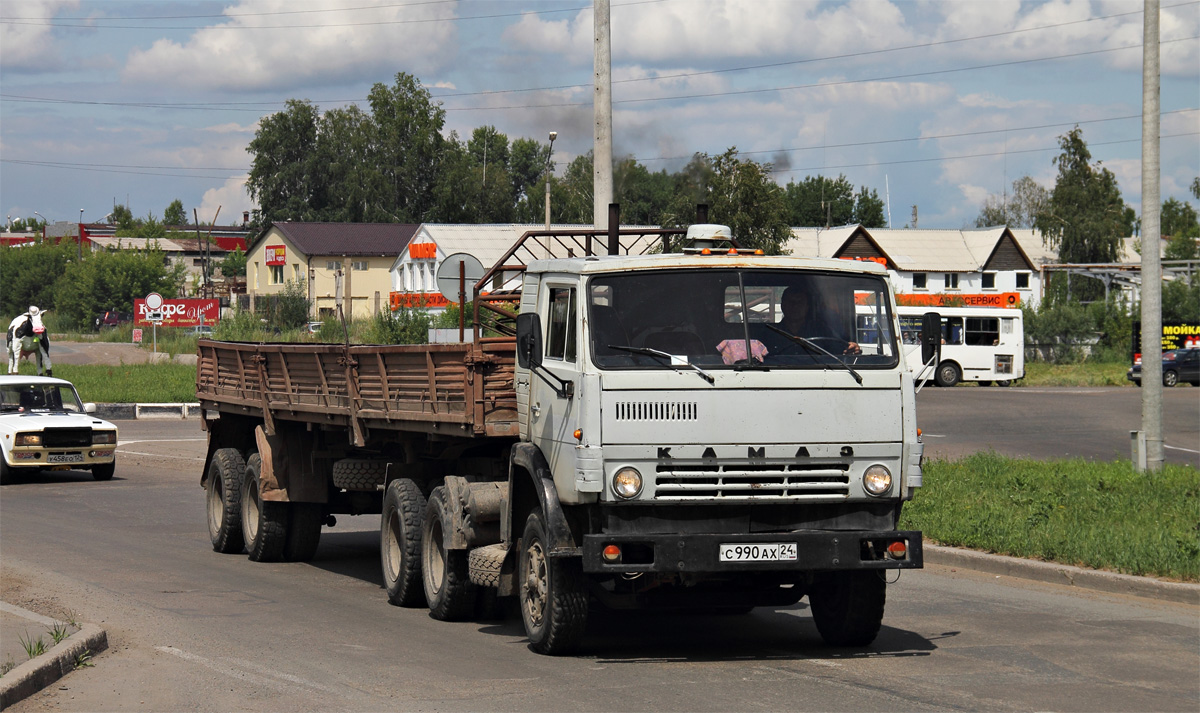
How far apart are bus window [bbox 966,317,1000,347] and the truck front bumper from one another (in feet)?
149

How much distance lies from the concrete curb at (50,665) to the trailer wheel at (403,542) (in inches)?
89.5

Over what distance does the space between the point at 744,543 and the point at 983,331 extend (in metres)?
46.2

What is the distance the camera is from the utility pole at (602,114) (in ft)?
52.7

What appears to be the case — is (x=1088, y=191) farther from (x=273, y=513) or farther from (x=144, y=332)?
(x=273, y=513)

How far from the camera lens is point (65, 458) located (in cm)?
2123

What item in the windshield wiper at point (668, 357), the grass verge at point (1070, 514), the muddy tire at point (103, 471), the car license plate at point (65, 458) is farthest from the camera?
the muddy tire at point (103, 471)

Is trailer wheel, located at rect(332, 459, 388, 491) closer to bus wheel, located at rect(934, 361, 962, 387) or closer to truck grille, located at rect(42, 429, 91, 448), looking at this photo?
truck grille, located at rect(42, 429, 91, 448)

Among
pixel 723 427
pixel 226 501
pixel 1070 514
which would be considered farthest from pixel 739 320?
pixel 226 501

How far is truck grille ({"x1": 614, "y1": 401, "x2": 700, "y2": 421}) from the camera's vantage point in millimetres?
7793

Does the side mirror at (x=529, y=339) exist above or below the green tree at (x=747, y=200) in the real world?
below

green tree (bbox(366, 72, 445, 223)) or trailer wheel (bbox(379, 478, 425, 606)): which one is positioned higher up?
green tree (bbox(366, 72, 445, 223))

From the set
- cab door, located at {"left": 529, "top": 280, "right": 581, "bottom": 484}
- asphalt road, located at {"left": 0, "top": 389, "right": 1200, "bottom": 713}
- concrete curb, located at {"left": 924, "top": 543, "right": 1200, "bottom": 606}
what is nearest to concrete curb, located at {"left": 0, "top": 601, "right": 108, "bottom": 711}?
asphalt road, located at {"left": 0, "top": 389, "right": 1200, "bottom": 713}

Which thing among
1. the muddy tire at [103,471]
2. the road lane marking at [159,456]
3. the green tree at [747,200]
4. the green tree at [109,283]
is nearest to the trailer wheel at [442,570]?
the muddy tire at [103,471]

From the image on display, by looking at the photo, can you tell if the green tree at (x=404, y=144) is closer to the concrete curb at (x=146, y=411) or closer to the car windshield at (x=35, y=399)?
the concrete curb at (x=146, y=411)
